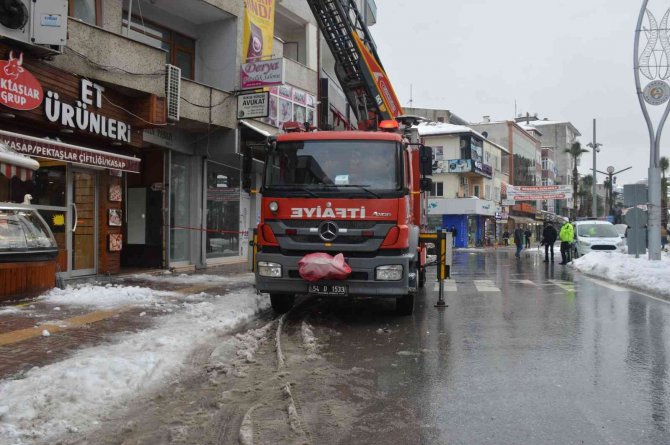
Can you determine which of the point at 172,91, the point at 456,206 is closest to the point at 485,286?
the point at 172,91

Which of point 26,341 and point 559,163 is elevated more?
point 559,163

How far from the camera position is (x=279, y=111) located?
18094 millimetres

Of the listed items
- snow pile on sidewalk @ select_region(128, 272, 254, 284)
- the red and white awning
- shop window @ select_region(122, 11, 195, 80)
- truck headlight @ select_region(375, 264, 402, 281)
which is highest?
shop window @ select_region(122, 11, 195, 80)

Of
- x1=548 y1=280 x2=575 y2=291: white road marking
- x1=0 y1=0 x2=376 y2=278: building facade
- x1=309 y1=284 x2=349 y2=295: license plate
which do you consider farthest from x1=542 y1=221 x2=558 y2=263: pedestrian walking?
x1=309 y1=284 x2=349 y2=295: license plate

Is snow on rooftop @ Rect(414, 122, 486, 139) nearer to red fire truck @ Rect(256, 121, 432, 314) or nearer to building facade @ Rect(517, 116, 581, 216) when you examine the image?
red fire truck @ Rect(256, 121, 432, 314)

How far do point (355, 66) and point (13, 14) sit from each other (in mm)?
7270

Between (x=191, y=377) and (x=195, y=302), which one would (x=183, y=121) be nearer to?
(x=195, y=302)

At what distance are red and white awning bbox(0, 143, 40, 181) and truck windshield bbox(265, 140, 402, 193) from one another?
142 inches

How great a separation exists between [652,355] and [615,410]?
7.47 feet

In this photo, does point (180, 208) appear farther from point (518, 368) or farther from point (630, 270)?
point (630, 270)

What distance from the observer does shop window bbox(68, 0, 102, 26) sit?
37.9 feet

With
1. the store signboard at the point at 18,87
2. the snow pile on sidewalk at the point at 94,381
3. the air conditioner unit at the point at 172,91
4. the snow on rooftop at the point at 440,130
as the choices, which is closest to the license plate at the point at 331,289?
the snow pile on sidewalk at the point at 94,381

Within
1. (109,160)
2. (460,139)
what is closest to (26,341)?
(109,160)

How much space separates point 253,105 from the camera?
50.5 feet
